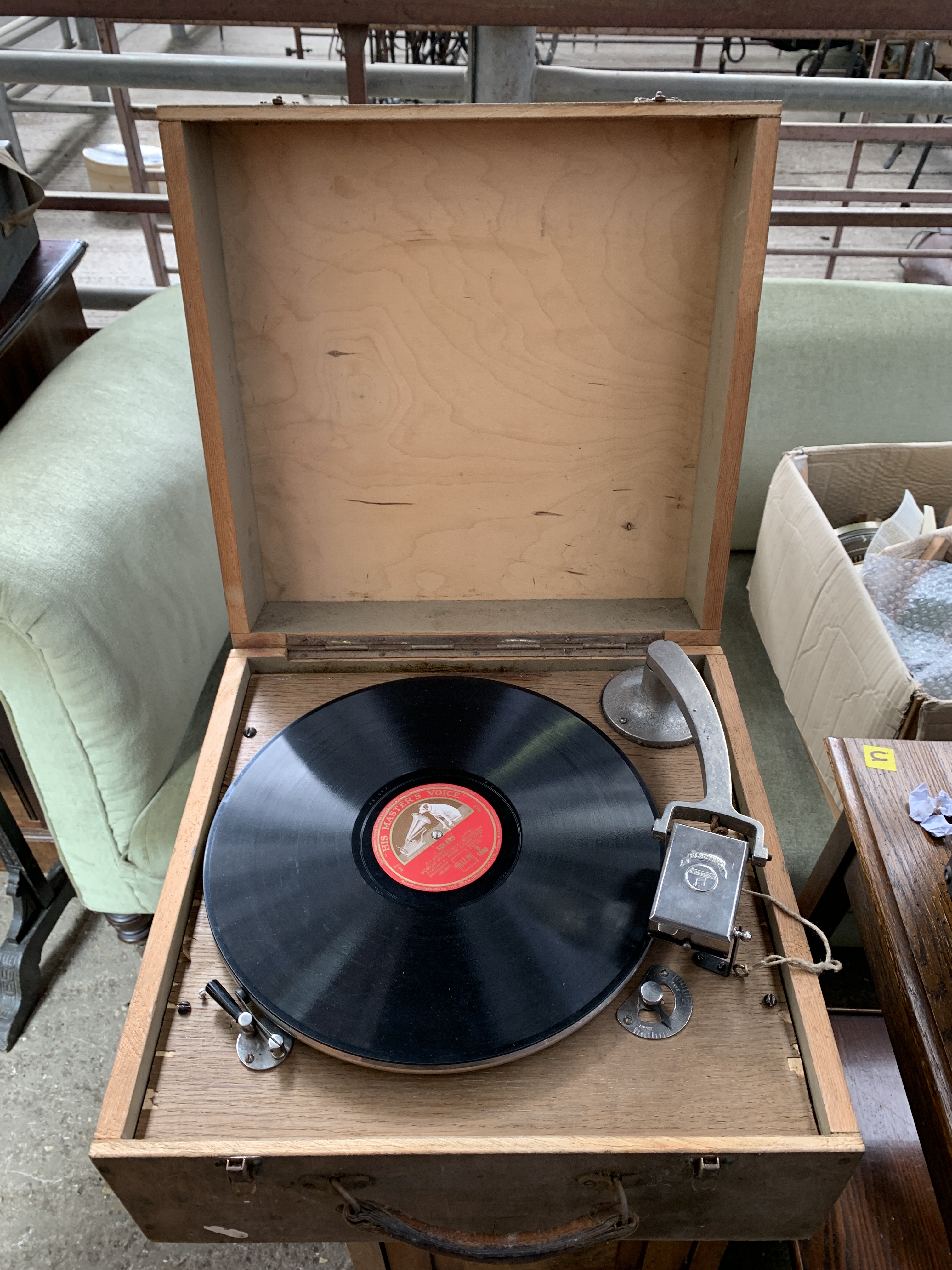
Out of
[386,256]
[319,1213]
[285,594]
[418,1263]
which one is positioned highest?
[386,256]

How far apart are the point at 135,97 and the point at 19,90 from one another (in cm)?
81

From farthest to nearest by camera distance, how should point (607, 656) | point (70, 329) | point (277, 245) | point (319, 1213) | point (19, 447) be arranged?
1. point (70, 329)
2. point (19, 447)
3. point (607, 656)
4. point (277, 245)
5. point (319, 1213)

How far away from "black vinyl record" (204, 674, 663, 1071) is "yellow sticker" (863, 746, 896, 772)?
0.30 m

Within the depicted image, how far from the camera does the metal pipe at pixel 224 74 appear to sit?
5.63 ft

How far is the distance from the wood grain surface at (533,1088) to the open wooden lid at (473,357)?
466 mm

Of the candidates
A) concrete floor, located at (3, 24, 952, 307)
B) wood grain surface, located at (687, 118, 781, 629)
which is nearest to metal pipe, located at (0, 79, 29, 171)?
concrete floor, located at (3, 24, 952, 307)

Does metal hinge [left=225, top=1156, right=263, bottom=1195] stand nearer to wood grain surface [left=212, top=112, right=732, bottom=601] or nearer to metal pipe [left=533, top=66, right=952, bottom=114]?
wood grain surface [left=212, top=112, right=732, bottom=601]

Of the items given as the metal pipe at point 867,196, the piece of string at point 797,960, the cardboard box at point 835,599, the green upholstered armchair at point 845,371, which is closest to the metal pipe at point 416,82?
the metal pipe at point 867,196

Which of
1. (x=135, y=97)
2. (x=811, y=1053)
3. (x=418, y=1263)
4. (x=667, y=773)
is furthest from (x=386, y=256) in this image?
(x=135, y=97)

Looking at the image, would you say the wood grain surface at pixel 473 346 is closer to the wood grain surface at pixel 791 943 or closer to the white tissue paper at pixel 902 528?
the wood grain surface at pixel 791 943

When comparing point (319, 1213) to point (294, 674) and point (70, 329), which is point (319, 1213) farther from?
point (70, 329)

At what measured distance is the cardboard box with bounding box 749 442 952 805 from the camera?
1.21 meters

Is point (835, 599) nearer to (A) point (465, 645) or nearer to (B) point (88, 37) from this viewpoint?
(A) point (465, 645)

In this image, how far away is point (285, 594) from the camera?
118 centimetres
